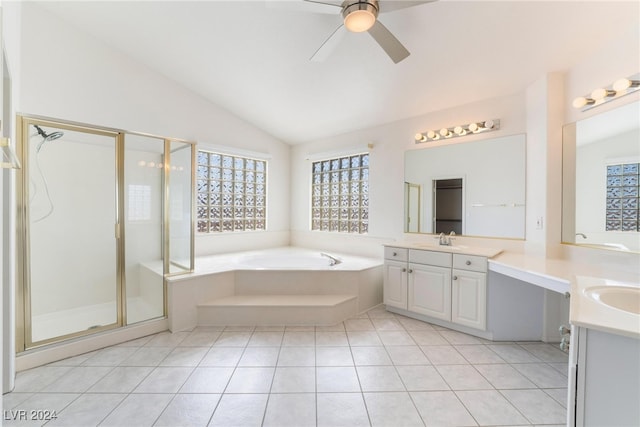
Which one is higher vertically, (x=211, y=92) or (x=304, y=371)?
(x=211, y=92)

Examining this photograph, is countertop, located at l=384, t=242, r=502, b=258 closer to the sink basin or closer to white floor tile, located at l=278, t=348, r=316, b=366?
the sink basin

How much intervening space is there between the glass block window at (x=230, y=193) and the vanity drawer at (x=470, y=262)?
313 cm

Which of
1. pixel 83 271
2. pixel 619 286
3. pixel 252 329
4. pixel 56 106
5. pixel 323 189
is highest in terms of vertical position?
pixel 56 106

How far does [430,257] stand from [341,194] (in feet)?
6.27

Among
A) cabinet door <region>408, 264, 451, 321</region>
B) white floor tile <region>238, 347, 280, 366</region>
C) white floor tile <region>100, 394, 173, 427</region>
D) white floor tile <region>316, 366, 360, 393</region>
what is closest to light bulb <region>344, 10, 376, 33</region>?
cabinet door <region>408, 264, 451, 321</region>

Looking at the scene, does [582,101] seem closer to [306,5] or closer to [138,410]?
[306,5]

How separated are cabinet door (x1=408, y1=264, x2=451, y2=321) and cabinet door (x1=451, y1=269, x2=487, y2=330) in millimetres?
55

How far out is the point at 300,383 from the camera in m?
1.80

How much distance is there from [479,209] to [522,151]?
676mm

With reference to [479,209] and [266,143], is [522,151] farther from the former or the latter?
[266,143]

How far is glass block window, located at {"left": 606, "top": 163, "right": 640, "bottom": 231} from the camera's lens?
1787 millimetres

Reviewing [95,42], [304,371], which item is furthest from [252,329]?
[95,42]

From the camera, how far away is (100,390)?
67.7 inches

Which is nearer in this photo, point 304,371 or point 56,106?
point 304,371
